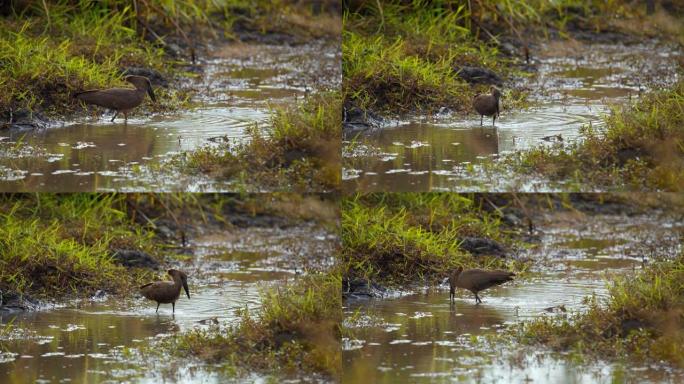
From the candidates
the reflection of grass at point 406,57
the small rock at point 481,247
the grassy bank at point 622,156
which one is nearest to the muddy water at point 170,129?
the reflection of grass at point 406,57

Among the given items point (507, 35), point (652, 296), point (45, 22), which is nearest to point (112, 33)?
point (45, 22)

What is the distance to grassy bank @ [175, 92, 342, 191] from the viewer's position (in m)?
7.17

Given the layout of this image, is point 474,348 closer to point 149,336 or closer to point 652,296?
point 652,296

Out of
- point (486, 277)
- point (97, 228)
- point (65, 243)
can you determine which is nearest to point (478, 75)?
point (486, 277)

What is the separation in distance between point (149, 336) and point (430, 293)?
151cm

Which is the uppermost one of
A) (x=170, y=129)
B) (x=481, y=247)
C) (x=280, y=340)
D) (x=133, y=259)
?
(x=170, y=129)

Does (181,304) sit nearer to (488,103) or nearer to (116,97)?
(116,97)

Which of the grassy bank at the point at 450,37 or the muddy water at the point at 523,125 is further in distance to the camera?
the grassy bank at the point at 450,37

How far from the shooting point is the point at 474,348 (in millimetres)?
6984

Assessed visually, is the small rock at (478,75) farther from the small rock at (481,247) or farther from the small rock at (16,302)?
the small rock at (16,302)

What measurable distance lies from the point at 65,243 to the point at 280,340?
4.97 feet

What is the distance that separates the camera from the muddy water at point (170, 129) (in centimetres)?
699

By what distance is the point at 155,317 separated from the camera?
7.52 meters

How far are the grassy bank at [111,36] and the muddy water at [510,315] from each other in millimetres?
1748
